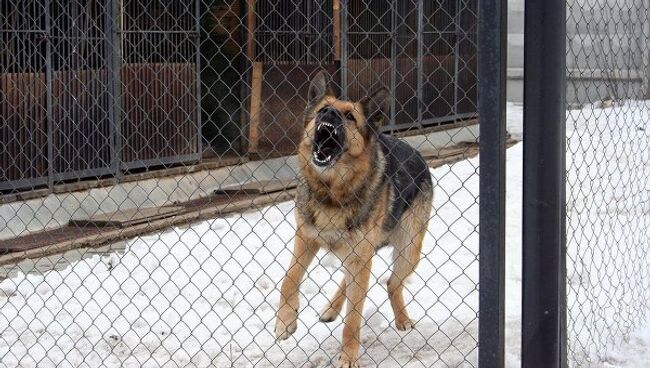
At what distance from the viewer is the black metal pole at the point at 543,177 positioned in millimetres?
3748

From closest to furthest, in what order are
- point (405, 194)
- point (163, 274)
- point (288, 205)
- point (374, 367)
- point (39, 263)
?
point (374, 367) → point (405, 194) → point (163, 274) → point (39, 263) → point (288, 205)

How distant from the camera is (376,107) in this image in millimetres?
5477

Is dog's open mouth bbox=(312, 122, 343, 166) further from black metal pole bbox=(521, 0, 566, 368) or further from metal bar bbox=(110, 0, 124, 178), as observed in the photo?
metal bar bbox=(110, 0, 124, 178)

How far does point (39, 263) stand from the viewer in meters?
A: 7.96

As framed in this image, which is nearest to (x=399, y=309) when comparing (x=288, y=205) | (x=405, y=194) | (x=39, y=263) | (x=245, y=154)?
(x=405, y=194)

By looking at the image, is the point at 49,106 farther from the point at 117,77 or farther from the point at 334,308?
the point at 334,308

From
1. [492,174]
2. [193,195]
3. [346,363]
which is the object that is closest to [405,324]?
[346,363]

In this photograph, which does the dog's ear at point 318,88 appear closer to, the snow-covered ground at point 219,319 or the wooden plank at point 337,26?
the snow-covered ground at point 219,319

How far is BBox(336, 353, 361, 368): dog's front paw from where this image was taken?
5.44 m

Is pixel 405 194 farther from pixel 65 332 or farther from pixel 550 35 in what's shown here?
pixel 550 35

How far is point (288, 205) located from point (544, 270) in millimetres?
6484

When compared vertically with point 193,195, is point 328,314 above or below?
above

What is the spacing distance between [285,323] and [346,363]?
40 cm

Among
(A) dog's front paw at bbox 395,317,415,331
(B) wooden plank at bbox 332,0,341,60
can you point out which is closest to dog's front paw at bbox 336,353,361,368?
(A) dog's front paw at bbox 395,317,415,331
